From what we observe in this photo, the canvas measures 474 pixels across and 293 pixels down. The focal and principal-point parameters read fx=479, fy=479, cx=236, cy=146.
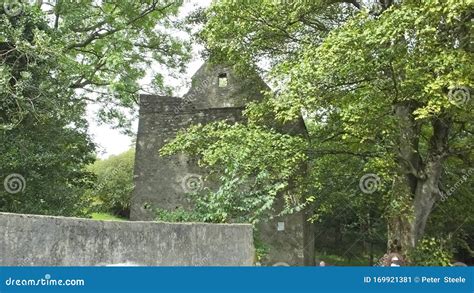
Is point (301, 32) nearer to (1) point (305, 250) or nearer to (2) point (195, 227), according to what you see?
(1) point (305, 250)

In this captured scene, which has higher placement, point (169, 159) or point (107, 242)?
point (169, 159)

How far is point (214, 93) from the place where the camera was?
19.4m

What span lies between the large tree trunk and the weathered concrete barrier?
6.67 meters

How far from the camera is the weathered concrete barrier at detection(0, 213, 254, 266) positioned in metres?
4.44

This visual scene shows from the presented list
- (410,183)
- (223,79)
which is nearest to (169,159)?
Answer: (223,79)

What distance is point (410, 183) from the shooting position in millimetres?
13555

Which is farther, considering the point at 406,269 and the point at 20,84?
the point at 20,84

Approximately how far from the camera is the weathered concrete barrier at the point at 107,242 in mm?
4438

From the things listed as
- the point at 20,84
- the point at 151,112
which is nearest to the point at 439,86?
the point at 20,84

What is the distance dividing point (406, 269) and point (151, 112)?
12.6m

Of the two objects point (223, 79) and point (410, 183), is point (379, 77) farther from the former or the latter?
point (223, 79)

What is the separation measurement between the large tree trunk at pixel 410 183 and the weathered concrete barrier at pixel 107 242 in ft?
21.9

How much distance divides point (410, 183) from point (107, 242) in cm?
1038

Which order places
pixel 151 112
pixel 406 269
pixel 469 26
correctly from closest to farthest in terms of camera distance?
pixel 406 269, pixel 469 26, pixel 151 112
